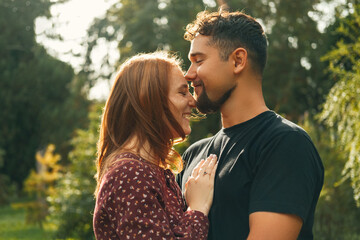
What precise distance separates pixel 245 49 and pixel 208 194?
2.67ft

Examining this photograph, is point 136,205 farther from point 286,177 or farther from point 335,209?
point 335,209

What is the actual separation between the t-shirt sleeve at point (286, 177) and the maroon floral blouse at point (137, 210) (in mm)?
347

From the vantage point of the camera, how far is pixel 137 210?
2119 mm

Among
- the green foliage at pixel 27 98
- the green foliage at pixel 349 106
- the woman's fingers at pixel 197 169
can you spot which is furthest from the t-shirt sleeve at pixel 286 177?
the green foliage at pixel 27 98

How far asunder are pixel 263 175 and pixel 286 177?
0.12 metres

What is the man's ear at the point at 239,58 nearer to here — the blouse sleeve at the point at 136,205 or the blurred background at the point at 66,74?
the blouse sleeve at the point at 136,205

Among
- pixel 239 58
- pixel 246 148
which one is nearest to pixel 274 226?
pixel 246 148

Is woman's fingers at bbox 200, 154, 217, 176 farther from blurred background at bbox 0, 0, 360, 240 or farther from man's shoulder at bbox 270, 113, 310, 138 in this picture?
blurred background at bbox 0, 0, 360, 240

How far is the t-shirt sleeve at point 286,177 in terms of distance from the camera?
2.13 m

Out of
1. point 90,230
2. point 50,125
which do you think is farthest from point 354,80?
point 50,125

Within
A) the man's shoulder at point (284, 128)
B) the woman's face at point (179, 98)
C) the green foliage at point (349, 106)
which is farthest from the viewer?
the green foliage at point (349, 106)

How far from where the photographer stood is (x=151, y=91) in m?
2.44

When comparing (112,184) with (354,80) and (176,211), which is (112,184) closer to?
(176,211)

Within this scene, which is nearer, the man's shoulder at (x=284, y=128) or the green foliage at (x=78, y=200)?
the man's shoulder at (x=284, y=128)
